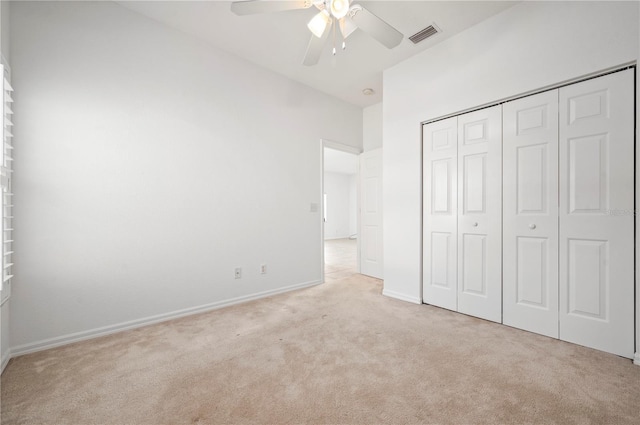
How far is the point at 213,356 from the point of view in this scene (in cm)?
189

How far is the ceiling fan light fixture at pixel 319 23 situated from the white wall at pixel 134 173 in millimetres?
1427

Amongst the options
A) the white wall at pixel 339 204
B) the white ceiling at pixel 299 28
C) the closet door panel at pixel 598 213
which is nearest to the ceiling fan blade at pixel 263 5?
the white ceiling at pixel 299 28

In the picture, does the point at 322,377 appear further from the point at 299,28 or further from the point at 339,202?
the point at 339,202

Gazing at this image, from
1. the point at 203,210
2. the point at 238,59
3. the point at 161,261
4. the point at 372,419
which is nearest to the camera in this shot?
the point at 372,419

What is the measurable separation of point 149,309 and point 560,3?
14.0ft

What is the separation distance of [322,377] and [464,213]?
2.02 meters

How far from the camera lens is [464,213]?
265 centimetres

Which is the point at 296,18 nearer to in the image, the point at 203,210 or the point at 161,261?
the point at 203,210

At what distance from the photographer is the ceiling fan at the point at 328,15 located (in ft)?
5.65

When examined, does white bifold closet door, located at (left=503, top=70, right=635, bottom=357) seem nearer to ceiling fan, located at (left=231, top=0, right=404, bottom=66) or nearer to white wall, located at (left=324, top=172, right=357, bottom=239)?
ceiling fan, located at (left=231, top=0, right=404, bottom=66)

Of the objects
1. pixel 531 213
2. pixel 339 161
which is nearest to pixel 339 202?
pixel 339 161

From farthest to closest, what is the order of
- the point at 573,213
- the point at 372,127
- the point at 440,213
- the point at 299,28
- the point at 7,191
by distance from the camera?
the point at 372,127 → the point at 440,213 → the point at 299,28 → the point at 573,213 → the point at 7,191

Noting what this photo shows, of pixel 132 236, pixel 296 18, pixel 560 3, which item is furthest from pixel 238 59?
pixel 560 3

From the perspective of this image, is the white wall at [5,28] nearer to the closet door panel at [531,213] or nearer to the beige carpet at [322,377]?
the beige carpet at [322,377]
